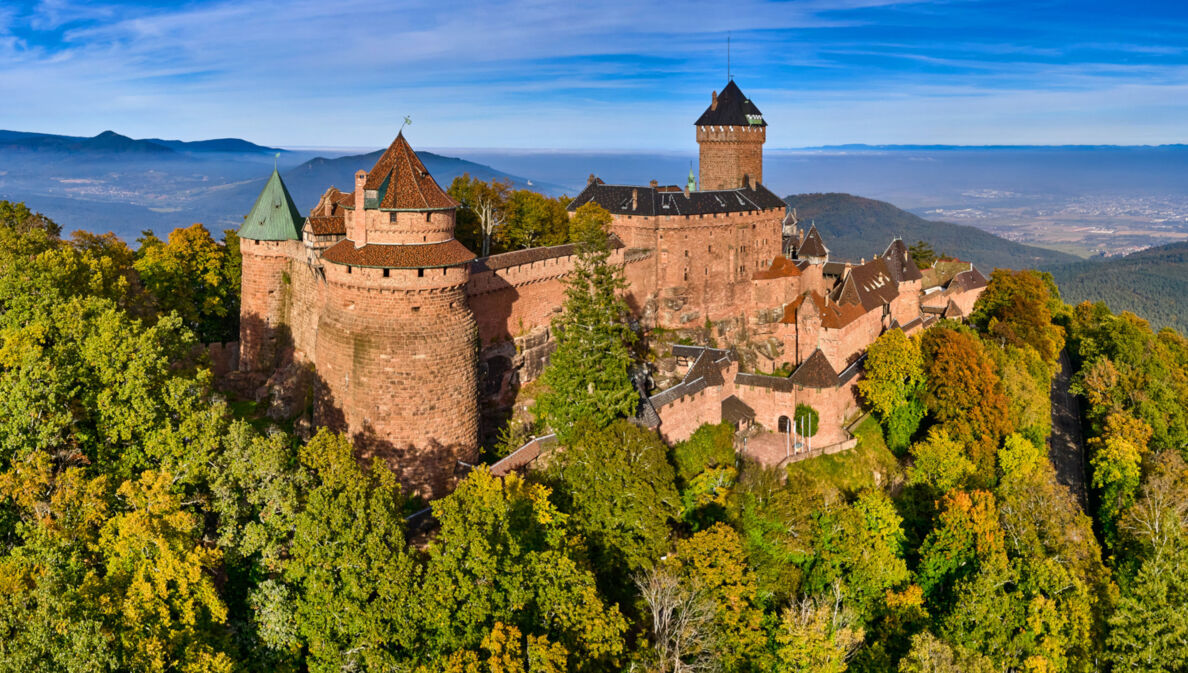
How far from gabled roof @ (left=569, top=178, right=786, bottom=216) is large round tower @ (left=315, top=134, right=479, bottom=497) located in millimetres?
A: 18032

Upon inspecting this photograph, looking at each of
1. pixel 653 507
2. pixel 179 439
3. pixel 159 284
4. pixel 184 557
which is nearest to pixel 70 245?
pixel 159 284

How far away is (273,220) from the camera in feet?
122

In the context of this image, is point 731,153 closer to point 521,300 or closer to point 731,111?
point 731,111

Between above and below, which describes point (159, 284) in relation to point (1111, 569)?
above

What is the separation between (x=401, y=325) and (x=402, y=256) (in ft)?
6.98

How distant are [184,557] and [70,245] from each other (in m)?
25.6

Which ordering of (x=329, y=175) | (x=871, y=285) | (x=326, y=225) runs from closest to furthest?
1. (x=326, y=225)
2. (x=871, y=285)
3. (x=329, y=175)

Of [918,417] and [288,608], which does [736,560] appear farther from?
[918,417]

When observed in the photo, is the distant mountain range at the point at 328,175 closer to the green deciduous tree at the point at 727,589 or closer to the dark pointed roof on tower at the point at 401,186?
the dark pointed roof on tower at the point at 401,186

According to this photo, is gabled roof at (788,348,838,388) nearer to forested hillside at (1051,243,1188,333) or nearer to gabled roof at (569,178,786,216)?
gabled roof at (569,178,786,216)

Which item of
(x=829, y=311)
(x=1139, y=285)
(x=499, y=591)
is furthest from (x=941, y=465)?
(x=1139, y=285)

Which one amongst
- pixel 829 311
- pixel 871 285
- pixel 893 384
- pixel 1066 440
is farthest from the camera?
pixel 1066 440

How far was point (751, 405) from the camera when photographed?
41.8m

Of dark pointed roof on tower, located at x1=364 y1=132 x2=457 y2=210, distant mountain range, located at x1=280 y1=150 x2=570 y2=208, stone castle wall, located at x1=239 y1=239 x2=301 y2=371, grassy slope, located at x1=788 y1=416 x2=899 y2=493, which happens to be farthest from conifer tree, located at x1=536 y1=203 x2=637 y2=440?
distant mountain range, located at x1=280 y1=150 x2=570 y2=208
